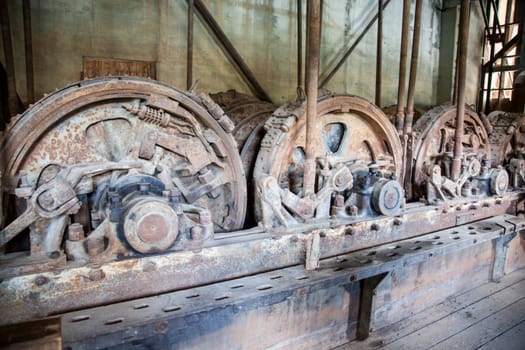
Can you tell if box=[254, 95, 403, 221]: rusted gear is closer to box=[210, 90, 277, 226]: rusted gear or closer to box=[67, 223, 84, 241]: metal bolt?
box=[210, 90, 277, 226]: rusted gear

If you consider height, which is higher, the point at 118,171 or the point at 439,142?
the point at 439,142

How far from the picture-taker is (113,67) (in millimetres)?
5301

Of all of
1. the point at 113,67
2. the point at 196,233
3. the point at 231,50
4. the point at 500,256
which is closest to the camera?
the point at 196,233

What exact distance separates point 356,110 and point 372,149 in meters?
0.44

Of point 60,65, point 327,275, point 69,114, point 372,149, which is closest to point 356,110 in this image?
point 372,149

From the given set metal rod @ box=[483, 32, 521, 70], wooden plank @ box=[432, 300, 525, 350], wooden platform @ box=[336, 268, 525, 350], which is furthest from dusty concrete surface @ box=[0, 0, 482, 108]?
wooden plank @ box=[432, 300, 525, 350]

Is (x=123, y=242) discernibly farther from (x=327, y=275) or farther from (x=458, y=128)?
(x=458, y=128)

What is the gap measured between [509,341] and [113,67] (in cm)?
507

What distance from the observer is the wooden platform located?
3.05 metres

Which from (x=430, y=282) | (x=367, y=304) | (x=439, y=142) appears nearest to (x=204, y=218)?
(x=367, y=304)

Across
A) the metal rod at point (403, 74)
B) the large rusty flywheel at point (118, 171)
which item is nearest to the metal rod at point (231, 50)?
the metal rod at point (403, 74)

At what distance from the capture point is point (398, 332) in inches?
124

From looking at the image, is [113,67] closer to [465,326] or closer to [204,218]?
[204,218]

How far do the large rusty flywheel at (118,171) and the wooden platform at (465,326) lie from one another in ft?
4.89
